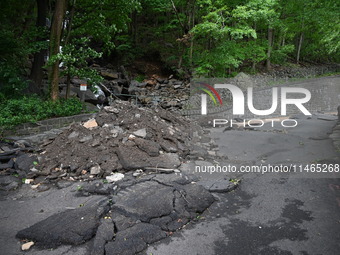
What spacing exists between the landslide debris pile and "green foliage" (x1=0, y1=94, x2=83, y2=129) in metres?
2.98

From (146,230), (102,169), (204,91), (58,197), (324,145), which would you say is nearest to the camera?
(146,230)

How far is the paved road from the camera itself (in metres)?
4.15

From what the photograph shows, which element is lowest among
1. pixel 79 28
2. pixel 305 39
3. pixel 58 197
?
pixel 58 197

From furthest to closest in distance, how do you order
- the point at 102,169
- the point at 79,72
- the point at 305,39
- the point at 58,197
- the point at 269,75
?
1. the point at 305,39
2. the point at 269,75
3. the point at 79,72
4. the point at 102,169
5. the point at 58,197

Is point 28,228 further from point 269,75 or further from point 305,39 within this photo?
point 305,39

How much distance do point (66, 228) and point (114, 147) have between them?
3422 mm

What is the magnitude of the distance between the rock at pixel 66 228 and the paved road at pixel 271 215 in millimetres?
1180

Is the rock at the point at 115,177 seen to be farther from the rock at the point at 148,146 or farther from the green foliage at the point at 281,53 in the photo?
the green foliage at the point at 281,53

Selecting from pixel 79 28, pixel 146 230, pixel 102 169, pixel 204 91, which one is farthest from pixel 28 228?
pixel 204 91

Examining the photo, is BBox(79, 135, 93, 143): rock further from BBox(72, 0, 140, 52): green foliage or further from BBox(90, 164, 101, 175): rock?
BBox(72, 0, 140, 52): green foliage

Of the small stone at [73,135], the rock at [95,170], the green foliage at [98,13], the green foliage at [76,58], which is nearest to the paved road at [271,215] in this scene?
the rock at [95,170]

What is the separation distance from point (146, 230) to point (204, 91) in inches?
564

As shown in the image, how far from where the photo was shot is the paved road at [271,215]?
4.15 meters

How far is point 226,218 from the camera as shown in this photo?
5.03 meters
